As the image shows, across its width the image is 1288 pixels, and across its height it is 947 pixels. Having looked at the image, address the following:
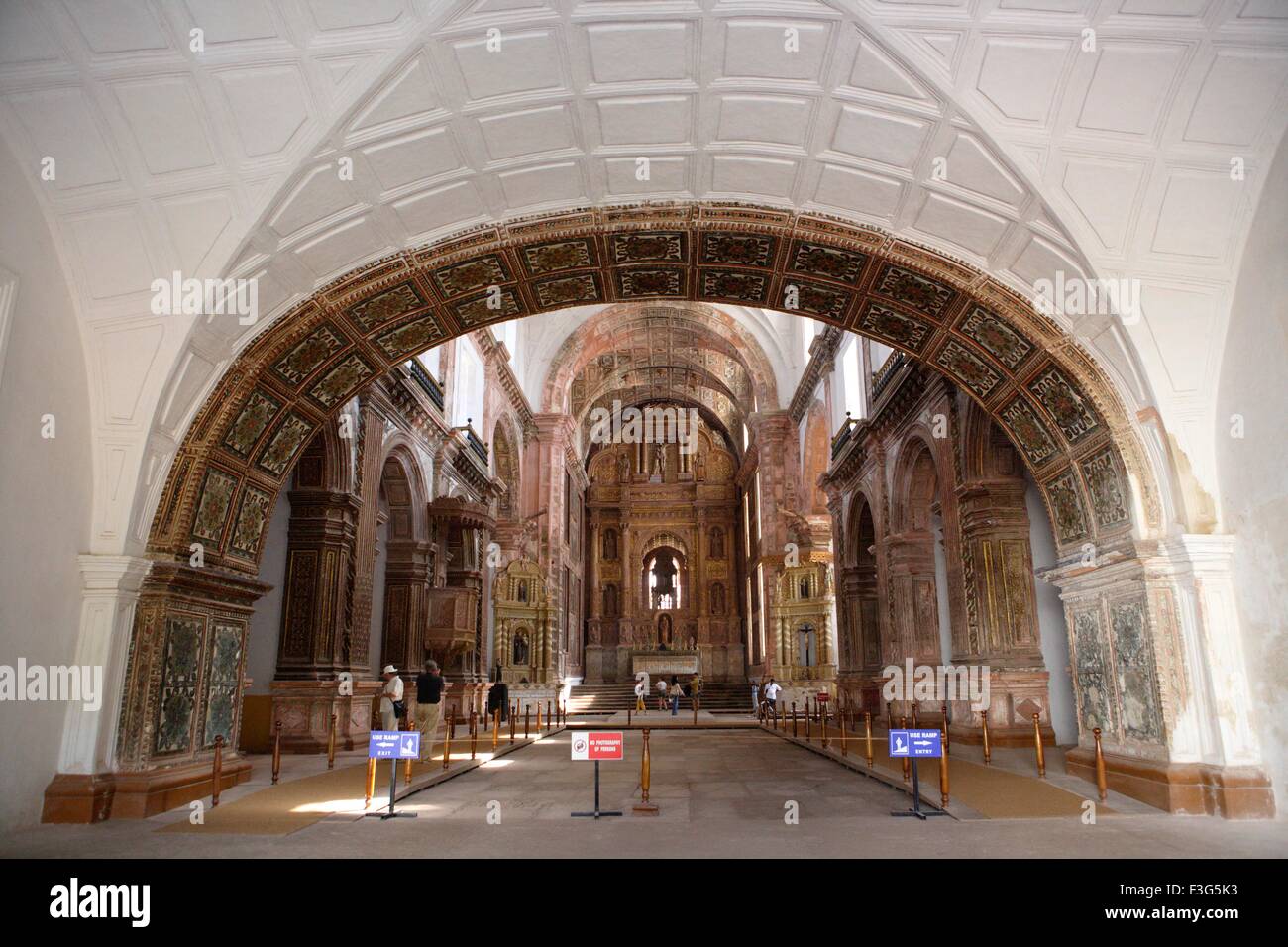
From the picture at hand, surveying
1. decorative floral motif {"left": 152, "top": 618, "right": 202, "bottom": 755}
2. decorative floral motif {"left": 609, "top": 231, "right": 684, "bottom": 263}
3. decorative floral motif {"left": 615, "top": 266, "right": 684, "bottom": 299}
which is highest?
decorative floral motif {"left": 609, "top": 231, "right": 684, "bottom": 263}

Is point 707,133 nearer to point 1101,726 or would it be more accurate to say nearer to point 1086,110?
point 1086,110

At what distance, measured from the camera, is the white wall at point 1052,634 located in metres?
13.6

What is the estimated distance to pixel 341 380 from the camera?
11.0 metres

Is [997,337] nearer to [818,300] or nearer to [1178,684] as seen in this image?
[818,300]

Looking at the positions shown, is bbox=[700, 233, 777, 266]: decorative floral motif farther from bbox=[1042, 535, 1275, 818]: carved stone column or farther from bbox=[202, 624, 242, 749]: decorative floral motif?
bbox=[202, 624, 242, 749]: decorative floral motif

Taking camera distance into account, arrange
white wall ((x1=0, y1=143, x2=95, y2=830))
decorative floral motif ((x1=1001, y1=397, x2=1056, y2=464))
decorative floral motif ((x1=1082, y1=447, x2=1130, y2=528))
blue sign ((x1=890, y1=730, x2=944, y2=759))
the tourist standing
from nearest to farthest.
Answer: white wall ((x1=0, y1=143, x2=95, y2=830))
blue sign ((x1=890, y1=730, x2=944, y2=759))
decorative floral motif ((x1=1082, y1=447, x2=1130, y2=528))
decorative floral motif ((x1=1001, y1=397, x2=1056, y2=464))
the tourist standing

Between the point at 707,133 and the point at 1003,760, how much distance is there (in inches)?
353

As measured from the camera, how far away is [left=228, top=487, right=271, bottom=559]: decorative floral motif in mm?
9977

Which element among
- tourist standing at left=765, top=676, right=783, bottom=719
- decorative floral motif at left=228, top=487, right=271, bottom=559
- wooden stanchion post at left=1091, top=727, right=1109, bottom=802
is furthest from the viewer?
tourist standing at left=765, top=676, right=783, bottom=719

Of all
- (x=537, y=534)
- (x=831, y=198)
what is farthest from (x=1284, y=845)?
(x=537, y=534)

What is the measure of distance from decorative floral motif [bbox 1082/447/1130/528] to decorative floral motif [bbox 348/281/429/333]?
7969 mm

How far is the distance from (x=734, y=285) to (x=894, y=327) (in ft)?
6.91

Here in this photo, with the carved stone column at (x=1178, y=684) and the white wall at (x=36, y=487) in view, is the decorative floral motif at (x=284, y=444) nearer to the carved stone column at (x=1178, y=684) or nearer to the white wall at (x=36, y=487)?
the white wall at (x=36, y=487)

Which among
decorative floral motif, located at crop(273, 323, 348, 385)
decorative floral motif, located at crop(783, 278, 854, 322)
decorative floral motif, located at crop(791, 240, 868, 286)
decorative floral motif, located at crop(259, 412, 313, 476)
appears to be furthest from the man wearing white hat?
decorative floral motif, located at crop(791, 240, 868, 286)
